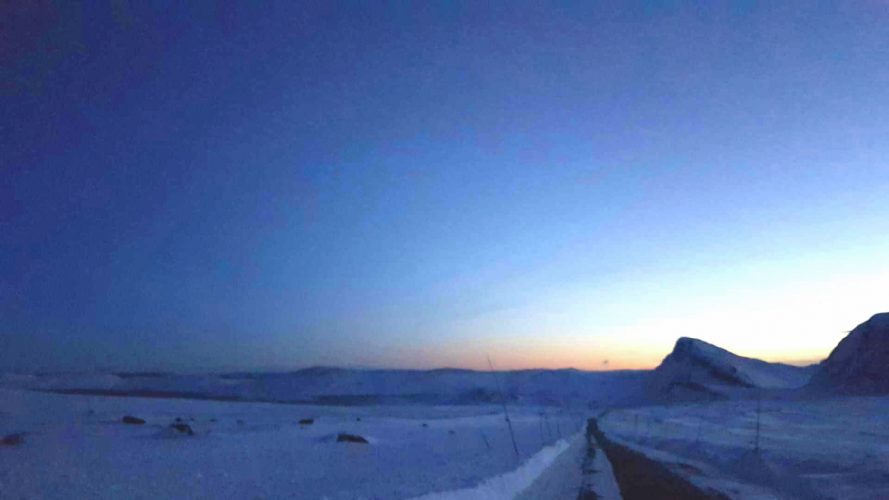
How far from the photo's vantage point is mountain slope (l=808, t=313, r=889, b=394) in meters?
149

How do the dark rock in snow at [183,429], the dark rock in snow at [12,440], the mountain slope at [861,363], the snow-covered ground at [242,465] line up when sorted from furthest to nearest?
the mountain slope at [861,363], the dark rock in snow at [183,429], the dark rock in snow at [12,440], the snow-covered ground at [242,465]

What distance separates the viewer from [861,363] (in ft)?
519

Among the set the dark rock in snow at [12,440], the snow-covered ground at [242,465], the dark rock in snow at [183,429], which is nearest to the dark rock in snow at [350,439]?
the snow-covered ground at [242,465]

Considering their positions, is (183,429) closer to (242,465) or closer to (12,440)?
(12,440)

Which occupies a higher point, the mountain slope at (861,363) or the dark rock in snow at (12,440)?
the mountain slope at (861,363)

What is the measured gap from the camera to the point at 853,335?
172m

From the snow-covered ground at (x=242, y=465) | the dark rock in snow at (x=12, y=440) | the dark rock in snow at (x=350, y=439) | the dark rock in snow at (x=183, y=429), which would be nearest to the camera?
the snow-covered ground at (x=242, y=465)

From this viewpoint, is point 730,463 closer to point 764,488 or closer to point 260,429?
point 764,488

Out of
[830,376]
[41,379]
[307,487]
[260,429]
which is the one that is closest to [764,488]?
[307,487]

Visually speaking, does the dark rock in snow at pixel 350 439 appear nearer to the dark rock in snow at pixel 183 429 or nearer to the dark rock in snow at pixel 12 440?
the dark rock in snow at pixel 183 429

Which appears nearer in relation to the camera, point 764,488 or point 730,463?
point 764,488

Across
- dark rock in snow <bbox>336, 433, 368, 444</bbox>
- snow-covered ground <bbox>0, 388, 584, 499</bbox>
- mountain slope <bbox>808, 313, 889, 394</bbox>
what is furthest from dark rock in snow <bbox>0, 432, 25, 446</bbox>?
mountain slope <bbox>808, 313, 889, 394</bbox>

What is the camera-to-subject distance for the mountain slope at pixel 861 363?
5861 inches

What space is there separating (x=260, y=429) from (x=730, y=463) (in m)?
28.6
